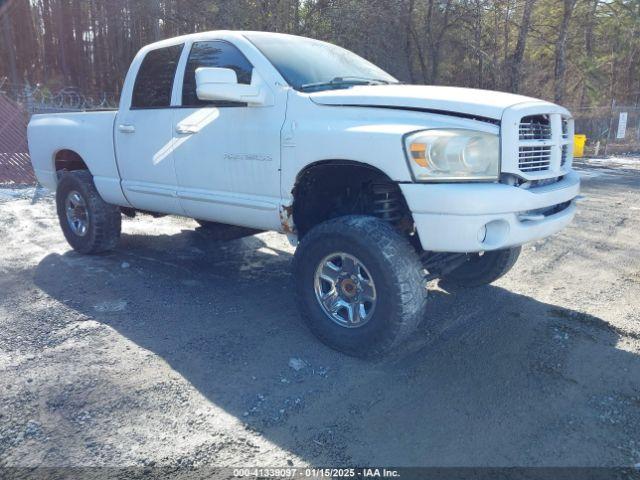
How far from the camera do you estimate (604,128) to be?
824 inches

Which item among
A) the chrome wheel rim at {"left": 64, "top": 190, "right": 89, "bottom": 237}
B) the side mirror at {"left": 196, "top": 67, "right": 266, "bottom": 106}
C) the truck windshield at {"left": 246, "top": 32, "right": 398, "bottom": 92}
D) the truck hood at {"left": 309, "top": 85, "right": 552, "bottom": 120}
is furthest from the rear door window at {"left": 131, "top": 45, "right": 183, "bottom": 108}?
the truck hood at {"left": 309, "top": 85, "right": 552, "bottom": 120}

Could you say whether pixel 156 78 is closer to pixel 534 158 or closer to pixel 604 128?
pixel 534 158

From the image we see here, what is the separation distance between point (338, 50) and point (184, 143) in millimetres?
1632

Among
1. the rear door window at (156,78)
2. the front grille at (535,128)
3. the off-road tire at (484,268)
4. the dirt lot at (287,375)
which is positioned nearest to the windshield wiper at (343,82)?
the front grille at (535,128)

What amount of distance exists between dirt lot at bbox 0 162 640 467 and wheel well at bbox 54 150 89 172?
4.55 ft

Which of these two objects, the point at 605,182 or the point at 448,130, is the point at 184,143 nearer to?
the point at 448,130

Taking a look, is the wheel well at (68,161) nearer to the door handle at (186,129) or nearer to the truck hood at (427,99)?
the door handle at (186,129)

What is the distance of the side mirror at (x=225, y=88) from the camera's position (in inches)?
A: 149

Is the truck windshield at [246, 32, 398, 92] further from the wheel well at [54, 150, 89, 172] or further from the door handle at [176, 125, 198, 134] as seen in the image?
the wheel well at [54, 150, 89, 172]

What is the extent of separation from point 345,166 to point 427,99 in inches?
28.5

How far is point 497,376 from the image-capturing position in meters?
3.30

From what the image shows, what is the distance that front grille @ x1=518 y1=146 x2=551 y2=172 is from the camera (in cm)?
336

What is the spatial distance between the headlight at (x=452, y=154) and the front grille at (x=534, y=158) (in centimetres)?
24

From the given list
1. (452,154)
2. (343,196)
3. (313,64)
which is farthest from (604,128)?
(452,154)
